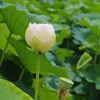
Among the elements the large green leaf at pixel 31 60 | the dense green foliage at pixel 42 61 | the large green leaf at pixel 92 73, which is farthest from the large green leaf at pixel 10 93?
the large green leaf at pixel 92 73

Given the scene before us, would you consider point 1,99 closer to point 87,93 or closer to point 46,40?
point 46,40

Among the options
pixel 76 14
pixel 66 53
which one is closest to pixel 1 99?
pixel 66 53

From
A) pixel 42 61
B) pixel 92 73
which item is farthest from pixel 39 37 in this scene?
pixel 92 73

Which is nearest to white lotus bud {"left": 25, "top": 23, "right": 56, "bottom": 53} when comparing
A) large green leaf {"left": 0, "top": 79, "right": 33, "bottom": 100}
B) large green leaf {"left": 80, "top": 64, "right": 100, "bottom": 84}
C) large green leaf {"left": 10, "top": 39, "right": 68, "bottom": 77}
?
large green leaf {"left": 0, "top": 79, "right": 33, "bottom": 100}

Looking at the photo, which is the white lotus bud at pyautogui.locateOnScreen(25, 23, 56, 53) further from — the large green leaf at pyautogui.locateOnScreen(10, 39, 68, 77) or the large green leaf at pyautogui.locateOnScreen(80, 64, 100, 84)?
the large green leaf at pyautogui.locateOnScreen(80, 64, 100, 84)

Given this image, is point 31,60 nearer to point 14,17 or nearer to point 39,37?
point 14,17
